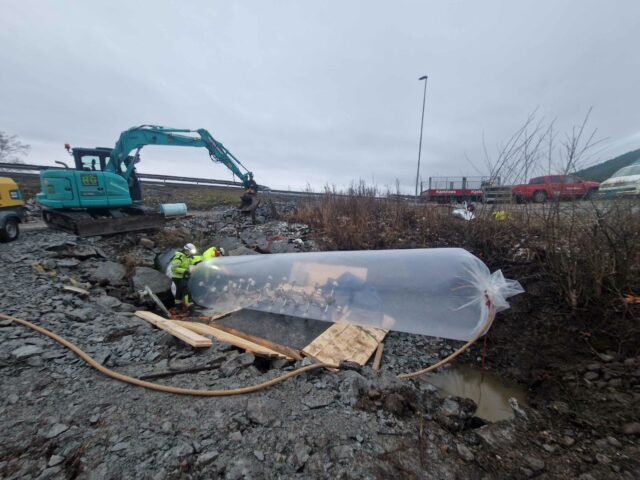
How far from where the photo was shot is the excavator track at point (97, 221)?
236 inches

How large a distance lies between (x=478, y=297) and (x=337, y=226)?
12.6 feet

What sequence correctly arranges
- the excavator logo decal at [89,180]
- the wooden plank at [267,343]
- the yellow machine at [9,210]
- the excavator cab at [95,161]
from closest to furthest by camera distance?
the wooden plank at [267,343]
the yellow machine at [9,210]
the excavator logo decal at [89,180]
the excavator cab at [95,161]

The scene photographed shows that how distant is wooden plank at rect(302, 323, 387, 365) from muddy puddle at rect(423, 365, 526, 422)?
71 cm

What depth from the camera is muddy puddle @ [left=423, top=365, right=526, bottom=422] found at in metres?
2.53

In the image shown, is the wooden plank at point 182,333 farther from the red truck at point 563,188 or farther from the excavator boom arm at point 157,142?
the excavator boom arm at point 157,142

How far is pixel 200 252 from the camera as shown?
→ 6754 mm

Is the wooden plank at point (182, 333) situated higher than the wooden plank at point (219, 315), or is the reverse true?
the wooden plank at point (182, 333)

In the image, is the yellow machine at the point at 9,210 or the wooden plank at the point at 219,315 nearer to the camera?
the wooden plank at the point at 219,315

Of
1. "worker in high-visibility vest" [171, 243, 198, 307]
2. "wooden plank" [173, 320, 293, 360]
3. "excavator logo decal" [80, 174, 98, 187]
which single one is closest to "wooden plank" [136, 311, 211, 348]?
"wooden plank" [173, 320, 293, 360]

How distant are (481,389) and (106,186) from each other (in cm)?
869

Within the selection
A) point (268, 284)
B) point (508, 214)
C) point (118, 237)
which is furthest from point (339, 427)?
point (118, 237)

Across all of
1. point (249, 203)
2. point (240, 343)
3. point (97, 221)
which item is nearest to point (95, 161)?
point (97, 221)

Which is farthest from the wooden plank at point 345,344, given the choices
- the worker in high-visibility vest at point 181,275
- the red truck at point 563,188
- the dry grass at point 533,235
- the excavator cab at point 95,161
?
the excavator cab at point 95,161

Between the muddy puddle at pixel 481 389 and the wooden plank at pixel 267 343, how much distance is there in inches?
59.9
